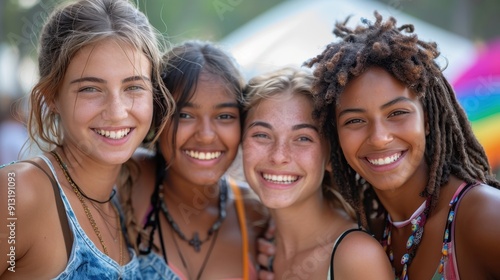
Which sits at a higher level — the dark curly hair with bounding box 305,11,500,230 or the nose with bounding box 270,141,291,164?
the dark curly hair with bounding box 305,11,500,230

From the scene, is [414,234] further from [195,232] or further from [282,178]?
[195,232]

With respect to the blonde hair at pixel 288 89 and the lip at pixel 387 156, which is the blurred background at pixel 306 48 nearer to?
the blonde hair at pixel 288 89

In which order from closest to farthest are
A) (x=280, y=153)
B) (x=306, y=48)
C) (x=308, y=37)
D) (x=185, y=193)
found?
(x=280, y=153) < (x=185, y=193) < (x=306, y=48) < (x=308, y=37)

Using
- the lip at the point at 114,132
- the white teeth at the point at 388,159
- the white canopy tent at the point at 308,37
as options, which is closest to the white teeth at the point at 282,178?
the white teeth at the point at 388,159

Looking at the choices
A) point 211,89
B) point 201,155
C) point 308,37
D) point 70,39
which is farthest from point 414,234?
point 308,37

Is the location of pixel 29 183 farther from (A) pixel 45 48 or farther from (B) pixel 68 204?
(A) pixel 45 48

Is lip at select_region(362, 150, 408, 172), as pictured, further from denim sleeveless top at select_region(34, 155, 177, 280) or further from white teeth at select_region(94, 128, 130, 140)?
denim sleeveless top at select_region(34, 155, 177, 280)

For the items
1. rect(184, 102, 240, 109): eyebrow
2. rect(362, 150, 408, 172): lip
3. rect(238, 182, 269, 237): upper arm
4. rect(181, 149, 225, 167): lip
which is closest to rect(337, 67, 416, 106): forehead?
rect(362, 150, 408, 172): lip

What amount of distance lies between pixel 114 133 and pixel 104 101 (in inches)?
6.2

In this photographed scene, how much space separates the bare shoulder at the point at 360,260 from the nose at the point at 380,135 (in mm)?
431

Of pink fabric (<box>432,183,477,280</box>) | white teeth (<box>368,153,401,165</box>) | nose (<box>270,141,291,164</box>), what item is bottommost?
pink fabric (<box>432,183,477,280</box>)

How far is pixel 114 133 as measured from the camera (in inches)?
97.1

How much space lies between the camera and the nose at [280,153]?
2703mm

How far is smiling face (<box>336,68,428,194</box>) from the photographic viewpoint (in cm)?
236
